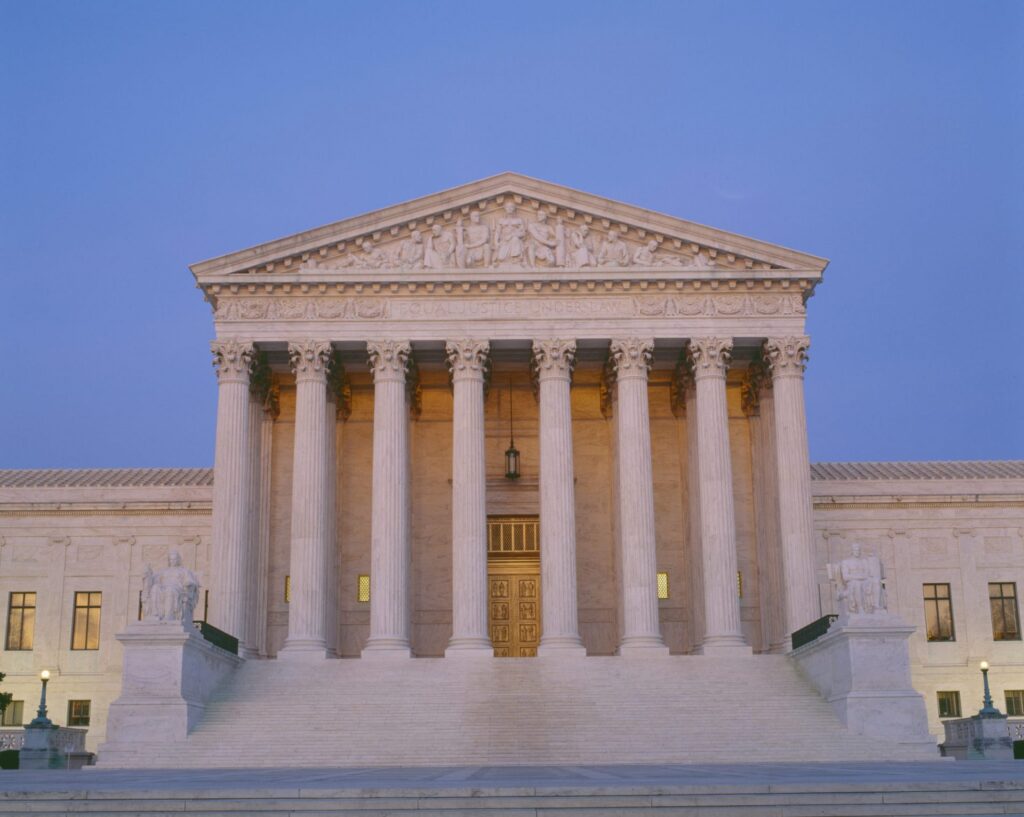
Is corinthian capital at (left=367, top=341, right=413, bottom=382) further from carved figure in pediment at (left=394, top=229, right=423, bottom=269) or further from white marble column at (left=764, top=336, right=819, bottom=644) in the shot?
white marble column at (left=764, top=336, right=819, bottom=644)

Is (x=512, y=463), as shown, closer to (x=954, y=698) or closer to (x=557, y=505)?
(x=557, y=505)

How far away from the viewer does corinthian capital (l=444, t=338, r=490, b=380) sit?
43250 mm

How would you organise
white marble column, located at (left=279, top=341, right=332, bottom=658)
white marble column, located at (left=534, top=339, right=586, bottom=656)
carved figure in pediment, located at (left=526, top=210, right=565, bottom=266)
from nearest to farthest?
white marble column, located at (left=279, top=341, right=332, bottom=658)
white marble column, located at (left=534, top=339, right=586, bottom=656)
carved figure in pediment, located at (left=526, top=210, right=565, bottom=266)

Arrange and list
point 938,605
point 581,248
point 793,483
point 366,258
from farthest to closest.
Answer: point 938,605
point 581,248
point 366,258
point 793,483

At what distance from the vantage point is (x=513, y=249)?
43781mm

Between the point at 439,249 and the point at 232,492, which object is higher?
the point at 439,249

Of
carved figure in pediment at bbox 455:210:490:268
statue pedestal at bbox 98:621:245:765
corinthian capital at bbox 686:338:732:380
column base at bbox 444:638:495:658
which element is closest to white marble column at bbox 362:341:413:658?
column base at bbox 444:638:495:658

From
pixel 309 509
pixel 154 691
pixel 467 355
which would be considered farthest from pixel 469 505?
pixel 154 691

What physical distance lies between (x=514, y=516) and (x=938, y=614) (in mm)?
16289

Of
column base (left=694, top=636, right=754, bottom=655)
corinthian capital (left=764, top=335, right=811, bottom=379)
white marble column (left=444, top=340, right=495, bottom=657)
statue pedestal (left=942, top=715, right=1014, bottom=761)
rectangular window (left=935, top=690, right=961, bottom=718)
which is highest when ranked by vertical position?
corinthian capital (left=764, top=335, right=811, bottom=379)

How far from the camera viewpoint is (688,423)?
46.5 metres

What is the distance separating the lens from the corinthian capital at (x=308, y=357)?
4312 centimetres

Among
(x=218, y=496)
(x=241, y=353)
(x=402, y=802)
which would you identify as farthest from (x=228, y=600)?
(x=402, y=802)

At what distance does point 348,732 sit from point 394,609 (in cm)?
796
